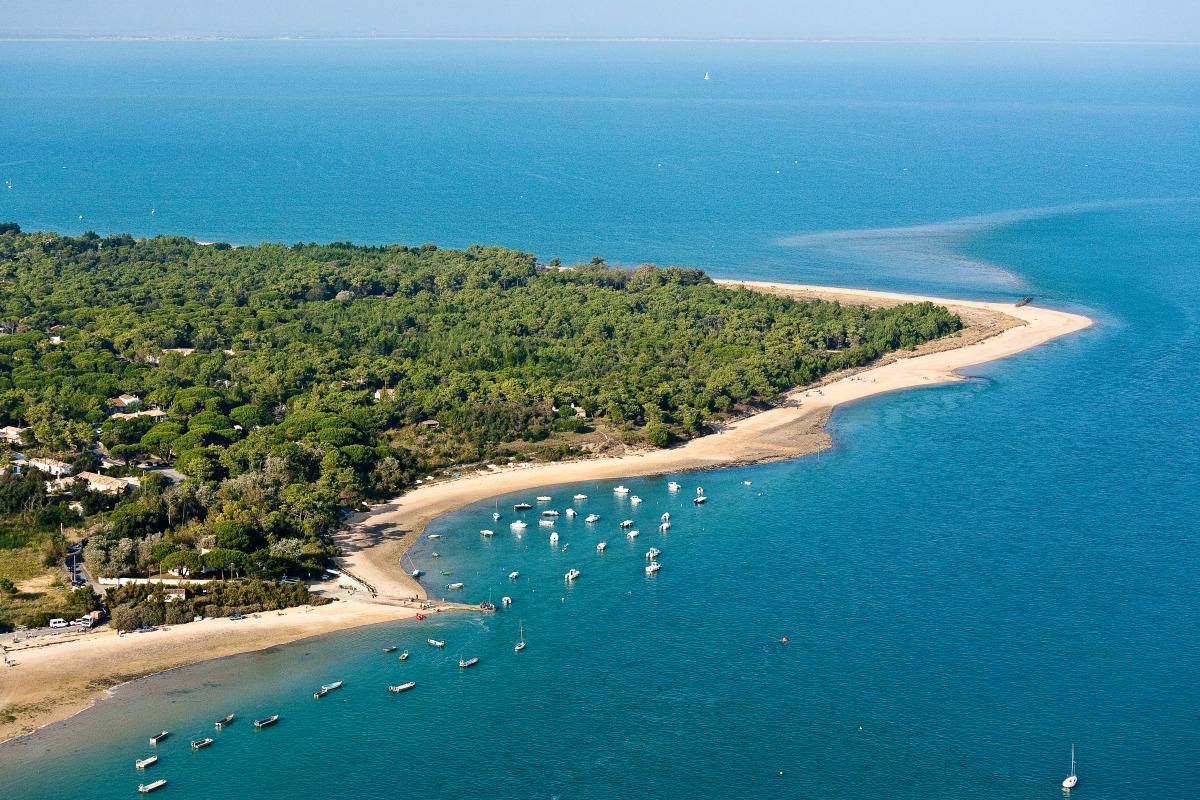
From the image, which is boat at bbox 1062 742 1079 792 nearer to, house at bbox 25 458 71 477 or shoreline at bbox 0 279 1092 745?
shoreline at bbox 0 279 1092 745

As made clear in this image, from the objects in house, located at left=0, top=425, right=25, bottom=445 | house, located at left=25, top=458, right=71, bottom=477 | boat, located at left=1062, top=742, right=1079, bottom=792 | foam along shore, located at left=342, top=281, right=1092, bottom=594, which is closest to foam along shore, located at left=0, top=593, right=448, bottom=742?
foam along shore, located at left=342, top=281, right=1092, bottom=594

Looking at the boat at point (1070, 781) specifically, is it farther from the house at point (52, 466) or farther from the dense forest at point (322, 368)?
the house at point (52, 466)

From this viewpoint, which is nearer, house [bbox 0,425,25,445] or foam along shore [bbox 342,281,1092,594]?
foam along shore [bbox 342,281,1092,594]

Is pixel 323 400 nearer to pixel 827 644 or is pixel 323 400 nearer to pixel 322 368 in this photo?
pixel 322 368

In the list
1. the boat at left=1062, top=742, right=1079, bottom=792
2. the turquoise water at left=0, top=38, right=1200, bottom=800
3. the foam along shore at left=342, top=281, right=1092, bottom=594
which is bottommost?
the boat at left=1062, top=742, right=1079, bottom=792

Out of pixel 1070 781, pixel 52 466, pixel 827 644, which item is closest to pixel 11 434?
pixel 52 466
